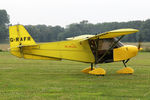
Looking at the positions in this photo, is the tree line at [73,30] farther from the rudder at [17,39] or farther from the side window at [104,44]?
the rudder at [17,39]

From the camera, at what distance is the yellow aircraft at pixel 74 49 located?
527 inches

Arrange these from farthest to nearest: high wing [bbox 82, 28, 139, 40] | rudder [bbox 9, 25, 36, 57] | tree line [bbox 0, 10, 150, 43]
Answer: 1. tree line [bbox 0, 10, 150, 43]
2. rudder [bbox 9, 25, 36, 57]
3. high wing [bbox 82, 28, 139, 40]

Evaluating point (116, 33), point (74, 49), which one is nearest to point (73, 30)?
point (74, 49)

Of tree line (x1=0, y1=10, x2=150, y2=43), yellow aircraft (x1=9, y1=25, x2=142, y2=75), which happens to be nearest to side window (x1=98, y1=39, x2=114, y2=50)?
yellow aircraft (x1=9, y1=25, x2=142, y2=75)

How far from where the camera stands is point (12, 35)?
1344 cm

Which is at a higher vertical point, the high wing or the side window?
the high wing

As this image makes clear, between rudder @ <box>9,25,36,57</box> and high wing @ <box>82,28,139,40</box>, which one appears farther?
rudder @ <box>9,25,36,57</box>

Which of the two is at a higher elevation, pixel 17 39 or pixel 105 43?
pixel 17 39

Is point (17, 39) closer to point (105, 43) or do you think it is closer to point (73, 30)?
point (105, 43)

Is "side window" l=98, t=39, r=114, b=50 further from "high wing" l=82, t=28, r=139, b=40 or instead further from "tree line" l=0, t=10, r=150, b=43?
"tree line" l=0, t=10, r=150, b=43

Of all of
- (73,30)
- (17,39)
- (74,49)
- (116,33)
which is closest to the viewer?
(116,33)

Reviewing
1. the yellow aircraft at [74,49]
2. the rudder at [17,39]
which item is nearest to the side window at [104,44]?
the yellow aircraft at [74,49]

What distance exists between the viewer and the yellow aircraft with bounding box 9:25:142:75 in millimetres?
13391

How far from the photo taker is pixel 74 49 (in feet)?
45.0
